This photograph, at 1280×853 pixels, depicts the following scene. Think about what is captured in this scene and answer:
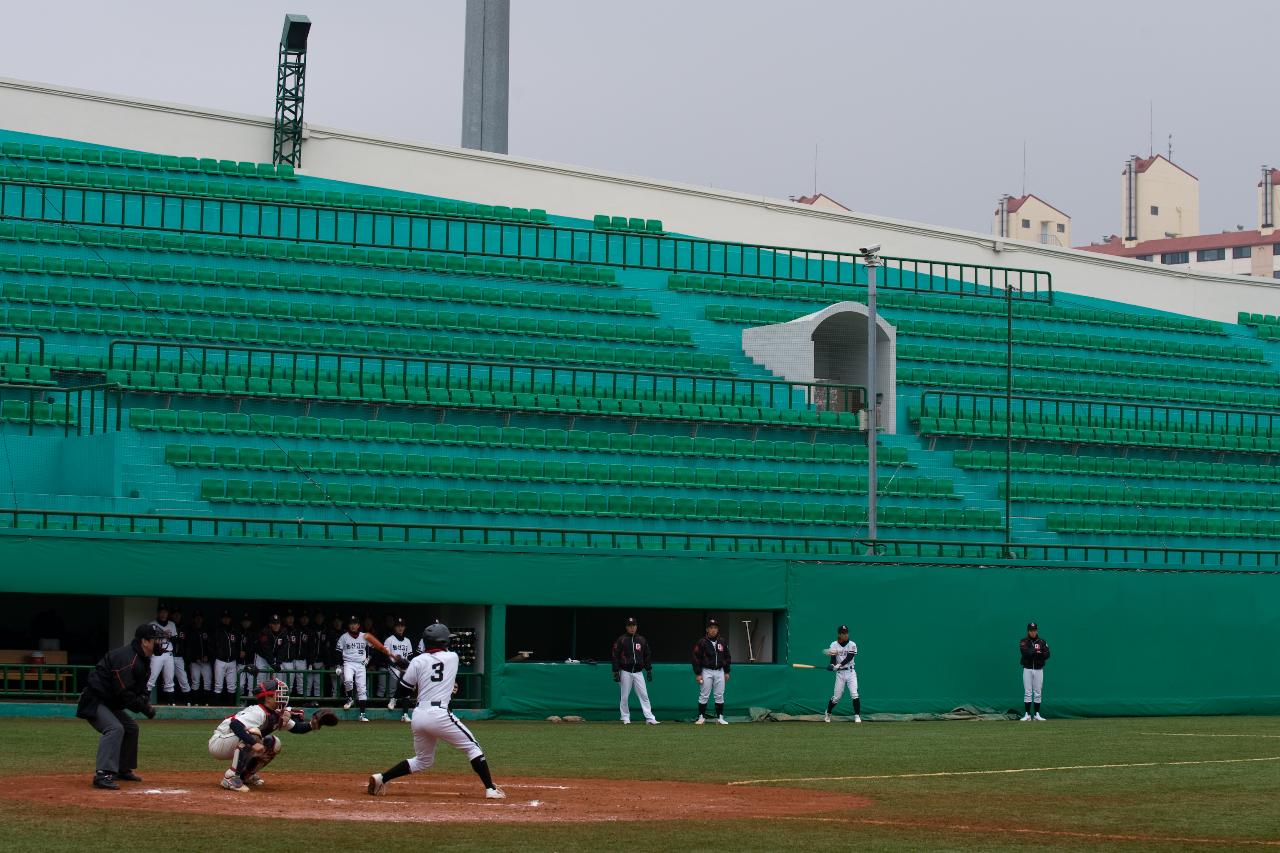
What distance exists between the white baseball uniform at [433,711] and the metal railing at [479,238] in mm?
25367

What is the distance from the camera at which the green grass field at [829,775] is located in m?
12.7

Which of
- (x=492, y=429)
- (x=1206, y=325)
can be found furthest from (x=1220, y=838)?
(x=1206, y=325)

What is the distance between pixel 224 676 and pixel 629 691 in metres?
6.34

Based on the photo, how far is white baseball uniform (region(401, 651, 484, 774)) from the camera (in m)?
14.9

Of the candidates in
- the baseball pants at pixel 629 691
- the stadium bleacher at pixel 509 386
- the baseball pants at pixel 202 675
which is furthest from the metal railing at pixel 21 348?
the baseball pants at pixel 629 691

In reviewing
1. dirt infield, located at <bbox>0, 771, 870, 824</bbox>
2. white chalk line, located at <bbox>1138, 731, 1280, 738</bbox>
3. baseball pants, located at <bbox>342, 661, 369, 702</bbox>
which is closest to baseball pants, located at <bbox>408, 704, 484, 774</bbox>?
dirt infield, located at <bbox>0, 771, 870, 824</bbox>

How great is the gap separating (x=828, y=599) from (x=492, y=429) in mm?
8453

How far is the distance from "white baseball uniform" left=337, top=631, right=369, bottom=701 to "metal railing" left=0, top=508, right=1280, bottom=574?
1.53 m

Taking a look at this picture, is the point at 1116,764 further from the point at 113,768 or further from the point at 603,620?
the point at 603,620

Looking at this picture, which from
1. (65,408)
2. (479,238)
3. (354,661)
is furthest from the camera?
(479,238)

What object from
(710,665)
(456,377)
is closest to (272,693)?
(710,665)

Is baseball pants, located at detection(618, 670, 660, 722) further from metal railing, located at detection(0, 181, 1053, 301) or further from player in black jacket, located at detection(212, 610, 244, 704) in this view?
metal railing, located at detection(0, 181, 1053, 301)

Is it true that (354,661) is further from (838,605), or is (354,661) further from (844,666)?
(838,605)

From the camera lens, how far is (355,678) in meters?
26.8
